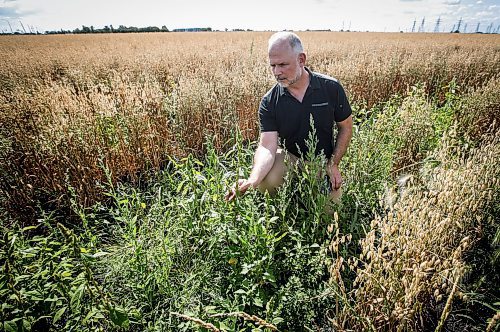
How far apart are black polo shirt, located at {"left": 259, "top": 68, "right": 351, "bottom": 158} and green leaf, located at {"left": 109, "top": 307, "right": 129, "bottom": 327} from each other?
1.81m

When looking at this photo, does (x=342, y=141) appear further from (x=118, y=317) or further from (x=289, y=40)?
(x=118, y=317)

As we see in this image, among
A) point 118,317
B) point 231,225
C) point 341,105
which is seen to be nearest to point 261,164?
point 231,225

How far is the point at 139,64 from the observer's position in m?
9.17

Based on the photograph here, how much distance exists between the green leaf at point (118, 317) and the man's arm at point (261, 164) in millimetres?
940

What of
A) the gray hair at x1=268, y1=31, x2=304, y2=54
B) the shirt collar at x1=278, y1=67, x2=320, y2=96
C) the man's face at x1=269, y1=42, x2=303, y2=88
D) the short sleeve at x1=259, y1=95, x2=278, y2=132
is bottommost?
the short sleeve at x1=259, y1=95, x2=278, y2=132

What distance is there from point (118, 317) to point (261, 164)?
4.83ft

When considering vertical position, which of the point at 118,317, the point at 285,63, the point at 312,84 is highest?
the point at 285,63

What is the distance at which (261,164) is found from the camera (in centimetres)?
231

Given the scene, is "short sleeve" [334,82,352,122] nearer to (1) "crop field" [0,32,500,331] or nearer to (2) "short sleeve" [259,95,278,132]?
(1) "crop field" [0,32,500,331]

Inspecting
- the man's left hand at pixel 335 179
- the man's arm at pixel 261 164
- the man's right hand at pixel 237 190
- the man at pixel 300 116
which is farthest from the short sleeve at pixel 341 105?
the man's right hand at pixel 237 190

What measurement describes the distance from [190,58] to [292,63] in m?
9.07

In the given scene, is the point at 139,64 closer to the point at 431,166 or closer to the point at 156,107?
the point at 156,107

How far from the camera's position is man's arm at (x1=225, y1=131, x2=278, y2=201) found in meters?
2.00

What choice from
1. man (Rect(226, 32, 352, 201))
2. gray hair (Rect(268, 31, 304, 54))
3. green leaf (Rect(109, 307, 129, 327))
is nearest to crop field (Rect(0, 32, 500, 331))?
green leaf (Rect(109, 307, 129, 327))
